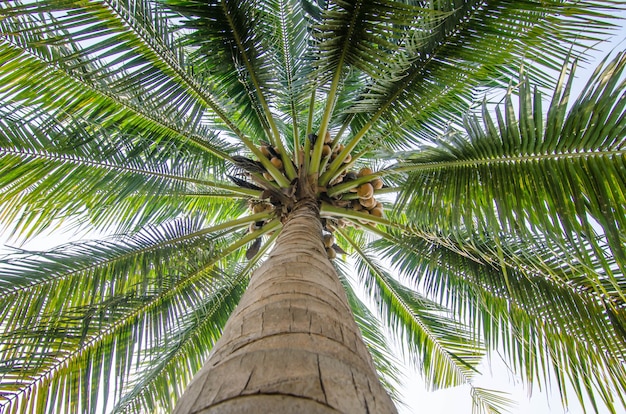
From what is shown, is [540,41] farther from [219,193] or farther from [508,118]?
[219,193]

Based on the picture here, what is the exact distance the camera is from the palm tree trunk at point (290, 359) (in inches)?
29.6

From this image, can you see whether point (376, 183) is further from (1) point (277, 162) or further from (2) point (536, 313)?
(2) point (536, 313)

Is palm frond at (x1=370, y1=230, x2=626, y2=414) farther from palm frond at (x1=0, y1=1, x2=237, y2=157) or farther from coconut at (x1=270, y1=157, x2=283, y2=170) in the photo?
palm frond at (x1=0, y1=1, x2=237, y2=157)

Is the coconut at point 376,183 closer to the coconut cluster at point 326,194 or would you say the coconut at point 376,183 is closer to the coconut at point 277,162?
the coconut cluster at point 326,194

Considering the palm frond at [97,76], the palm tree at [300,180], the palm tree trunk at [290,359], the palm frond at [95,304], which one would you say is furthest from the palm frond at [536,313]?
the palm frond at [97,76]

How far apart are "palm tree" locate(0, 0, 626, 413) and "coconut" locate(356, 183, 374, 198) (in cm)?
2

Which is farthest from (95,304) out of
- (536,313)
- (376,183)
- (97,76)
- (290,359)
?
(536,313)

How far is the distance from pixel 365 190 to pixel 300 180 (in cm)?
58

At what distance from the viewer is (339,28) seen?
273 cm

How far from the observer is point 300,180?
3.53 m

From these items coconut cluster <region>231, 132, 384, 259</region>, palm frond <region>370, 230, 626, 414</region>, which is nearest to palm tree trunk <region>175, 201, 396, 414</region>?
palm frond <region>370, 230, 626, 414</region>

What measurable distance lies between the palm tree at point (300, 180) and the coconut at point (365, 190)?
18 millimetres

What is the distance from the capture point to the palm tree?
2.12 metres

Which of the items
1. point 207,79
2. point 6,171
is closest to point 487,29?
point 207,79
